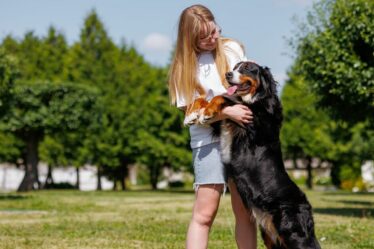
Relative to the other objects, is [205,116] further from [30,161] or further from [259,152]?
[30,161]

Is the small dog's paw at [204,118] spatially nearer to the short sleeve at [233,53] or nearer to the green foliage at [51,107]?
the short sleeve at [233,53]

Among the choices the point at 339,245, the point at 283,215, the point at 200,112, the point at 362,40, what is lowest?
the point at 339,245

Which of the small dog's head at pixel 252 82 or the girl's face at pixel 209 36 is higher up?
the girl's face at pixel 209 36

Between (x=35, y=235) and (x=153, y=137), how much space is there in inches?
1270

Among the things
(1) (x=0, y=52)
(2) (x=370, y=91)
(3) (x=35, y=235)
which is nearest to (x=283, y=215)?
(3) (x=35, y=235)

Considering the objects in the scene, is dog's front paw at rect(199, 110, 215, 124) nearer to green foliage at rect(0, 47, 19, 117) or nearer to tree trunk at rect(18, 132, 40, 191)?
green foliage at rect(0, 47, 19, 117)

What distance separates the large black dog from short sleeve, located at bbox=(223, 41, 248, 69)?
318 mm

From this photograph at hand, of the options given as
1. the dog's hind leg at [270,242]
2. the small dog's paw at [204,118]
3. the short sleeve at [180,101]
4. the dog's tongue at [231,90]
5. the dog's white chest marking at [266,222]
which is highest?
the dog's tongue at [231,90]

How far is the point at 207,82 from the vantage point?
20.2 feet

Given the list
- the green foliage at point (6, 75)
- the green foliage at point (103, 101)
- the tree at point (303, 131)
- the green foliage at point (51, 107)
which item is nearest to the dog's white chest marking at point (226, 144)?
the green foliage at point (6, 75)

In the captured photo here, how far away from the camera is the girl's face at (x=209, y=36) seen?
6.05 meters

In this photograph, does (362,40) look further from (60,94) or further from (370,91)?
(60,94)

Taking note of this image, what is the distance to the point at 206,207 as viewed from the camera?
20.1ft

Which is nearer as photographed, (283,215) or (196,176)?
(283,215)
